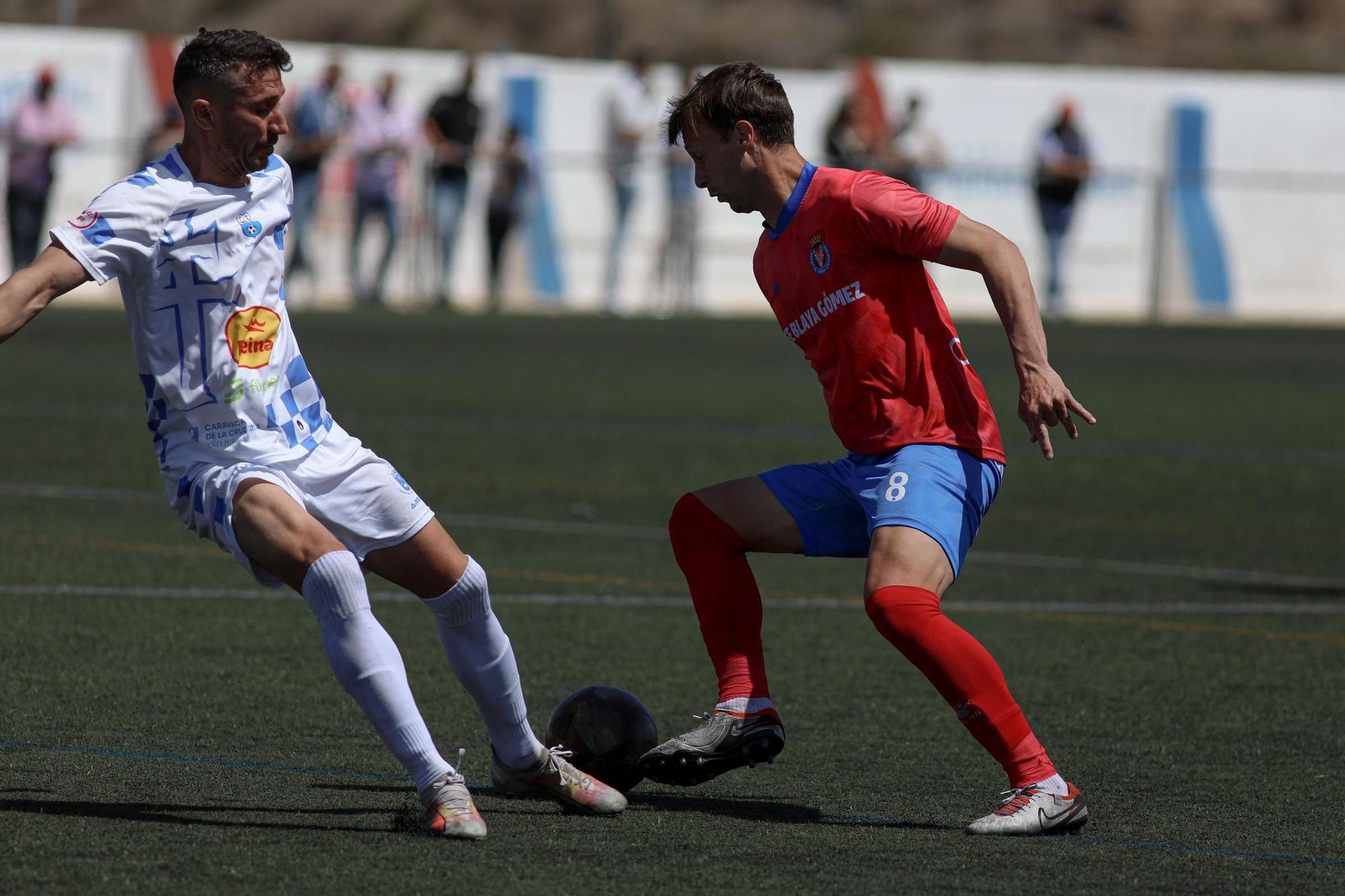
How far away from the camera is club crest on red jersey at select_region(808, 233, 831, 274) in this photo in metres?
5.62

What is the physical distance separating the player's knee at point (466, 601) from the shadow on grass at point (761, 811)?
0.66 meters

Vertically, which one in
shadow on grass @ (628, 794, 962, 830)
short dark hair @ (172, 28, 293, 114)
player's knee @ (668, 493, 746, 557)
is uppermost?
Answer: short dark hair @ (172, 28, 293, 114)

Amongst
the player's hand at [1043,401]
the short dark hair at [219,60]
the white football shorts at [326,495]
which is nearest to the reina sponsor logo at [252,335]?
the white football shorts at [326,495]

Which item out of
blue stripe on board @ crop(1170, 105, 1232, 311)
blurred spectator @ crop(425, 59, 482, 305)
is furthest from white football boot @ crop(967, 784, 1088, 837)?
blue stripe on board @ crop(1170, 105, 1232, 311)

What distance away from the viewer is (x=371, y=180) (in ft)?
79.4

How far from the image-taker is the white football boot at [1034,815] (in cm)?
518

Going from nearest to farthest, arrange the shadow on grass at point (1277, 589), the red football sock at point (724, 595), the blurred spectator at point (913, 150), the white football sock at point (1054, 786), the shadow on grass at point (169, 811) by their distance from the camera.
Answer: the shadow on grass at point (169, 811), the white football sock at point (1054, 786), the red football sock at point (724, 595), the shadow on grass at point (1277, 589), the blurred spectator at point (913, 150)

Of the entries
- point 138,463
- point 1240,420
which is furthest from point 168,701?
point 1240,420

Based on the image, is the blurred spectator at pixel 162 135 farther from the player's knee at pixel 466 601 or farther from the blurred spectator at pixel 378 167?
the player's knee at pixel 466 601

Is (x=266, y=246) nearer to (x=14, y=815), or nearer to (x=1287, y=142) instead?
(x=14, y=815)

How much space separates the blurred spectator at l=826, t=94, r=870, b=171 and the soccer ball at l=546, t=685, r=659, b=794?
19.6 metres

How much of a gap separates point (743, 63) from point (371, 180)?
18.9m

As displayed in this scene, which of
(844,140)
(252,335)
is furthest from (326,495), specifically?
(844,140)

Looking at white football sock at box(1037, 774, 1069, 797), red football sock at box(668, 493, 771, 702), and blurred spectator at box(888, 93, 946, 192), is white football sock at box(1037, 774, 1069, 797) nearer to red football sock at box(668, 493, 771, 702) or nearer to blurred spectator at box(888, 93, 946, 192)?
red football sock at box(668, 493, 771, 702)
